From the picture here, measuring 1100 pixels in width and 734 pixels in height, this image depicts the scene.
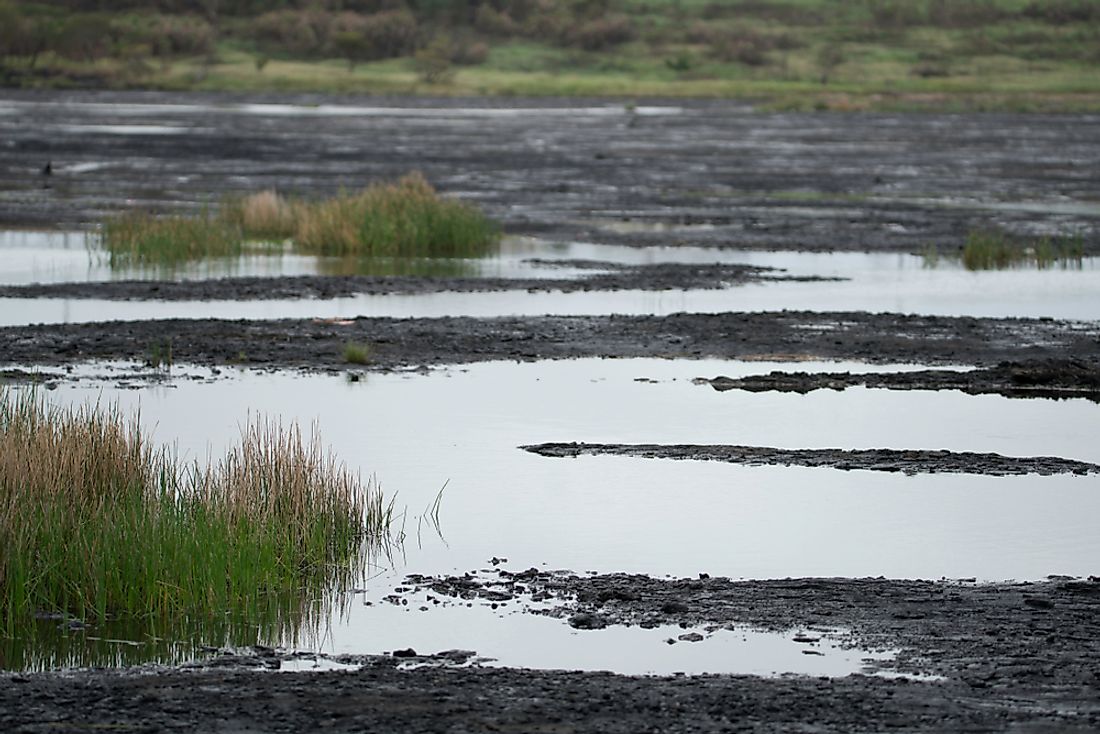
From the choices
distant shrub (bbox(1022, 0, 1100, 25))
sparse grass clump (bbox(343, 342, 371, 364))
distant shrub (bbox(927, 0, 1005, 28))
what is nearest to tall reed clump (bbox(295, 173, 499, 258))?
sparse grass clump (bbox(343, 342, 371, 364))

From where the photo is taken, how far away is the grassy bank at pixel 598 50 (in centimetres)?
11606

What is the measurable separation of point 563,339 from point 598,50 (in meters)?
112

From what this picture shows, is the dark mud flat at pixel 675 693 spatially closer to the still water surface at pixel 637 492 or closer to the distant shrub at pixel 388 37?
the still water surface at pixel 637 492

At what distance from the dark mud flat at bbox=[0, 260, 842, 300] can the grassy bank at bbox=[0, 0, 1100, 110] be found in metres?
76.0

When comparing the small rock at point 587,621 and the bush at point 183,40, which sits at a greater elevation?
the bush at point 183,40

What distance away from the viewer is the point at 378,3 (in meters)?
145

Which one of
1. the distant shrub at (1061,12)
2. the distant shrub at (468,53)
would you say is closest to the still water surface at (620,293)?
the distant shrub at (468,53)

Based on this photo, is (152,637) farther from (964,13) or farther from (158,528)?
(964,13)

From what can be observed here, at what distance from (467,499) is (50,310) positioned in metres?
12.8

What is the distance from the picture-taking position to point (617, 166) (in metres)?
60.3

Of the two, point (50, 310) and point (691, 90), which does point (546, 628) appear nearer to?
point (50, 310)

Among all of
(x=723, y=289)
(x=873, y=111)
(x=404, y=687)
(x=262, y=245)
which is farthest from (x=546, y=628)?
(x=873, y=111)

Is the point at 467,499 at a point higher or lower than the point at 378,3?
lower

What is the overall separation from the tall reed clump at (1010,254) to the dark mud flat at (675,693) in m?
23.1
